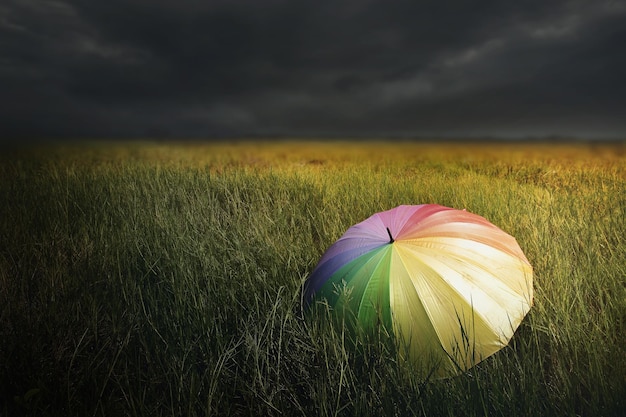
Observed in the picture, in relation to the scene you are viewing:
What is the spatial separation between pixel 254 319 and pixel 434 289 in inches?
44.5

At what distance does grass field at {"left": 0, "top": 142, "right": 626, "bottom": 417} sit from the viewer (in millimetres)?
2117

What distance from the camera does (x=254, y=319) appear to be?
277cm

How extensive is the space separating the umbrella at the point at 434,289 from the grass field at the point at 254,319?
125 millimetres

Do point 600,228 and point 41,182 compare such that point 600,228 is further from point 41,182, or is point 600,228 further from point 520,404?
point 41,182

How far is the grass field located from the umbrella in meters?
0.13

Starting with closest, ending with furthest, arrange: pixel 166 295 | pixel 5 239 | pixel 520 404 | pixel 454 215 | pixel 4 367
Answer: pixel 520 404
pixel 4 367
pixel 454 215
pixel 166 295
pixel 5 239

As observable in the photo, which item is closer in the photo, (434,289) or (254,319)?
(434,289)

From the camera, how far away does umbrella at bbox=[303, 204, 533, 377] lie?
223cm

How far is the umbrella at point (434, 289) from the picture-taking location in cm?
223

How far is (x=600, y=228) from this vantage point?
431 centimetres

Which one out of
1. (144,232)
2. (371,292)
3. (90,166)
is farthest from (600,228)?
(90,166)

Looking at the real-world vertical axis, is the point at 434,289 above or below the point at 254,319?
above

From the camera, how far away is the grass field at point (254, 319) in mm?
2117

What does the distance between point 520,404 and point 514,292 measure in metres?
0.67
